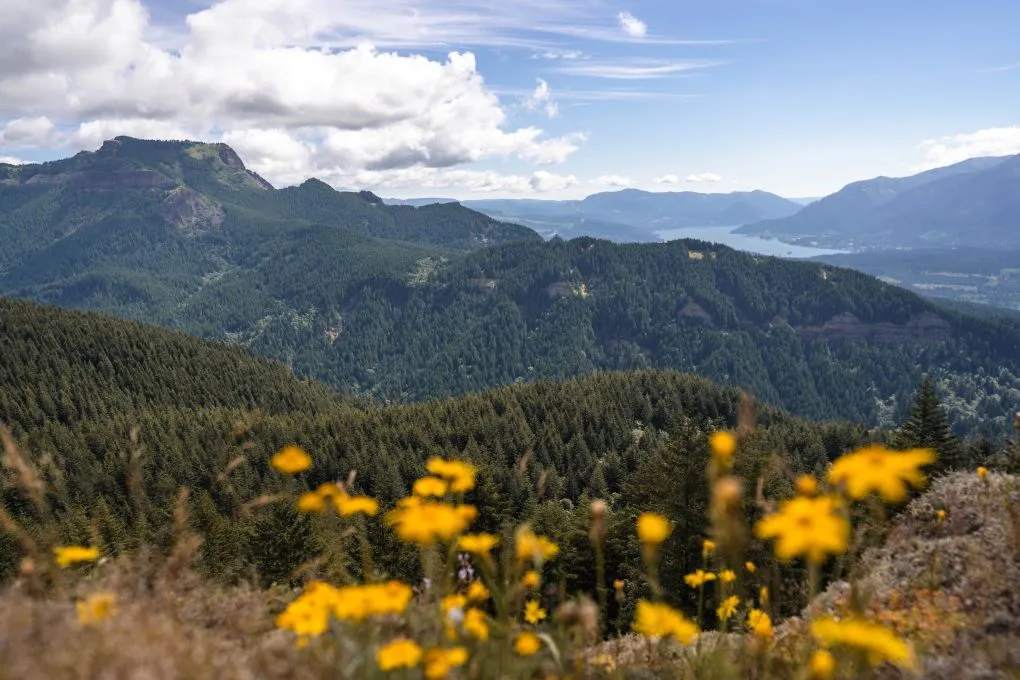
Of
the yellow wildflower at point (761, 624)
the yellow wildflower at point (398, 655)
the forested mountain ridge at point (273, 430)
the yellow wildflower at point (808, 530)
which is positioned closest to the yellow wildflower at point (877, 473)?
the yellow wildflower at point (808, 530)

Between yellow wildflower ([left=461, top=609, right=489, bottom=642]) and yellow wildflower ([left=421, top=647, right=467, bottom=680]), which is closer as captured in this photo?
yellow wildflower ([left=421, top=647, right=467, bottom=680])

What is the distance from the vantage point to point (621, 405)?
138 metres

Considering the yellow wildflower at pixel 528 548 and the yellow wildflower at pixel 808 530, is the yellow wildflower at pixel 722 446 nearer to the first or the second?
the yellow wildflower at pixel 808 530

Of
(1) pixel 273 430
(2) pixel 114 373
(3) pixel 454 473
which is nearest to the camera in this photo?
(3) pixel 454 473

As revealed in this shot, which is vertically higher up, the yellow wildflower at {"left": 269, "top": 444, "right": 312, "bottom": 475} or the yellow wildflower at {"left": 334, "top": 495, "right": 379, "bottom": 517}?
the yellow wildflower at {"left": 269, "top": 444, "right": 312, "bottom": 475}

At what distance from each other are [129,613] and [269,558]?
30.3m

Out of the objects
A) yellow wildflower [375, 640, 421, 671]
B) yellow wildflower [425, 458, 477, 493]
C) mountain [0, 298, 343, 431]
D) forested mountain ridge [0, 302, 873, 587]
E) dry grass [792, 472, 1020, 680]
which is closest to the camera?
yellow wildflower [375, 640, 421, 671]

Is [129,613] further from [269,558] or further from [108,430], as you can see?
[108,430]

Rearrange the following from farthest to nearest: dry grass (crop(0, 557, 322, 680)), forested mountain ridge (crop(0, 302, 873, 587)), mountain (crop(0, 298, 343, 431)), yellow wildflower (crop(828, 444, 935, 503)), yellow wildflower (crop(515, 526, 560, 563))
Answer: mountain (crop(0, 298, 343, 431)), forested mountain ridge (crop(0, 302, 873, 587)), yellow wildflower (crop(515, 526, 560, 563)), dry grass (crop(0, 557, 322, 680)), yellow wildflower (crop(828, 444, 935, 503))

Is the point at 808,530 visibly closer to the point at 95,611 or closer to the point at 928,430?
the point at 95,611

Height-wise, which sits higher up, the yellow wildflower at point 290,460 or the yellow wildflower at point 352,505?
the yellow wildflower at point 290,460

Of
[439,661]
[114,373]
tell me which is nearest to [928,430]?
[439,661]

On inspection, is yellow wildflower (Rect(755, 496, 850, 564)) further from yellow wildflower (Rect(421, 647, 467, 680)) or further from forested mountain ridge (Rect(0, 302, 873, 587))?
forested mountain ridge (Rect(0, 302, 873, 587))

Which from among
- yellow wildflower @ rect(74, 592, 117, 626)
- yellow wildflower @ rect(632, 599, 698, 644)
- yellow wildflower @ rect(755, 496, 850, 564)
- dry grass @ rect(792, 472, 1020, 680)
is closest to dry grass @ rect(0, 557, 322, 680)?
yellow wildflower @ rect(74, 592, 117, 626)
